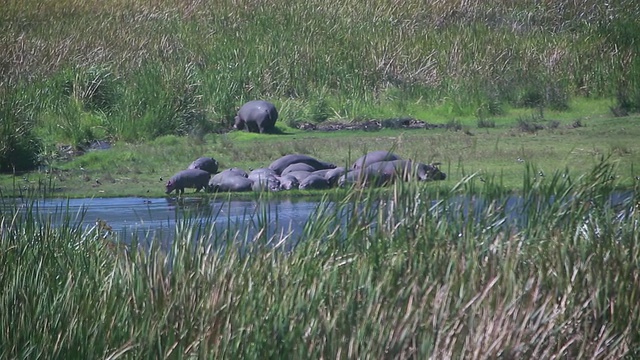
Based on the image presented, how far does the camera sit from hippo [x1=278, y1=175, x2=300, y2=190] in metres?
11.8

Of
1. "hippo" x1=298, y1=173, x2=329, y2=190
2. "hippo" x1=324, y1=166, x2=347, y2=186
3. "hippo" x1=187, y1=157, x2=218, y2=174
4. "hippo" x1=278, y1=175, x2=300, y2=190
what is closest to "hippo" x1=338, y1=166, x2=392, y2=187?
"hippo" x1=324, y1=166, x2=347, y2=186

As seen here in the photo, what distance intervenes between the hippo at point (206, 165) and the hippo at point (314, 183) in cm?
161

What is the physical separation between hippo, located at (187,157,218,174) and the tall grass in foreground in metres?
5.93

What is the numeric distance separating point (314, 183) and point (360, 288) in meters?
5.96

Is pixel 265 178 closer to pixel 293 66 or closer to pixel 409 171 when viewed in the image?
pixel 409 171

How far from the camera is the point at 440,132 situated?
15680 mm

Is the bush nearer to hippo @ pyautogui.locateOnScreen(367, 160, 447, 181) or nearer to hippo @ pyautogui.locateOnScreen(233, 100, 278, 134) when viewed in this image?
hippo @ pyautogui.locateOnScreen(233, 100, 278, 134)

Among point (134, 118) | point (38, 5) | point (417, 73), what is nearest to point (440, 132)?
point (417, 73)

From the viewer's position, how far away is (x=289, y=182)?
467 inches

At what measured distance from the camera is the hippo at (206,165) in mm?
A: 12906

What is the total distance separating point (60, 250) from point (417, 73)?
41.5 feet

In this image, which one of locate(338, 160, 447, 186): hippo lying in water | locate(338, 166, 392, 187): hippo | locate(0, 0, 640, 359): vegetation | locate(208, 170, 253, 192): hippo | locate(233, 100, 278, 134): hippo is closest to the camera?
locate(0, 0, 640, 359): vegetation

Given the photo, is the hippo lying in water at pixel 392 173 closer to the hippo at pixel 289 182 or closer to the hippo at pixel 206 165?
the hippo at pixel 289 182

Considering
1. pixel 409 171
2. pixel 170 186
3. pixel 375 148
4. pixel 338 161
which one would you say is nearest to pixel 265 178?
pixel 170 186
